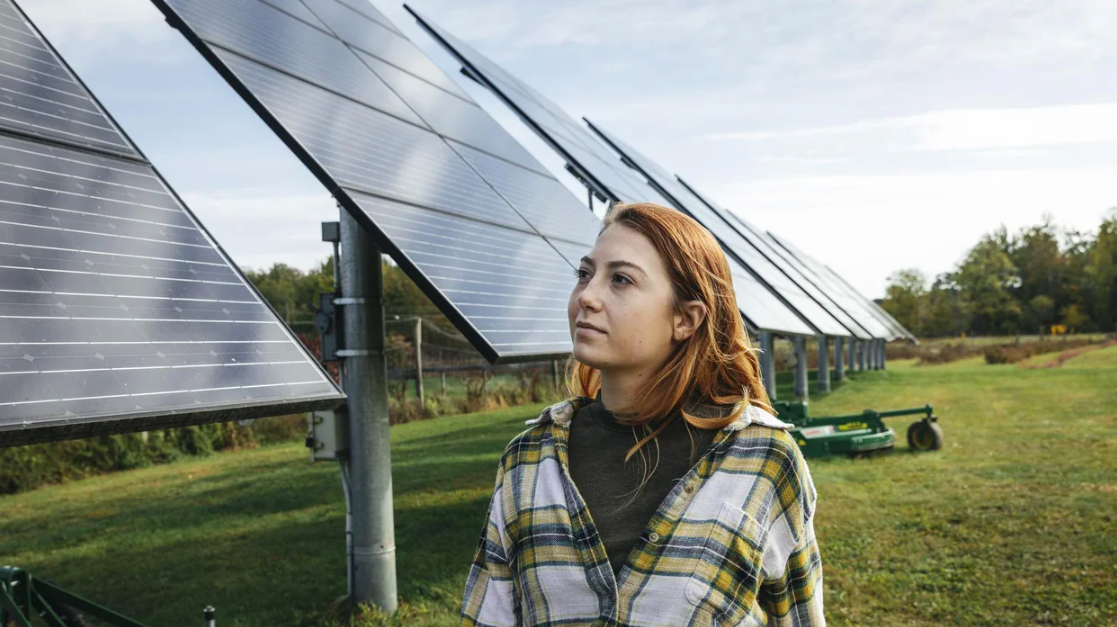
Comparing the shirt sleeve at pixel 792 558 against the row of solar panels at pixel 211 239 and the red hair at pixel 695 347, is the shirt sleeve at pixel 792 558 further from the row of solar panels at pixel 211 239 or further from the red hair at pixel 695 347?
the row of solar panels at pixel 211 239

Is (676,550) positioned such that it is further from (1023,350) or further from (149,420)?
(1023,350)

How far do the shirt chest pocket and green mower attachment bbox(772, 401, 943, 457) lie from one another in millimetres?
10622

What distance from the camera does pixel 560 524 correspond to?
6.42 feet

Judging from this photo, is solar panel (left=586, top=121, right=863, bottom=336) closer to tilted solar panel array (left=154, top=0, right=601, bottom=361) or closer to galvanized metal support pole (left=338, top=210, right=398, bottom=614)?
tilted solar panel array (left=154, top=0, right=601, bottom=361)

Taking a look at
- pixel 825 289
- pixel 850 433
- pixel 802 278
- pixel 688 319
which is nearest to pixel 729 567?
pixel 688 319

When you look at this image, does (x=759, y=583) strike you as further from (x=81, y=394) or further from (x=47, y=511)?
(x=47, y=511)

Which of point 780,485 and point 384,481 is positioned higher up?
point 780,485

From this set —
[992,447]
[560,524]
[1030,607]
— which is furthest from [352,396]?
[992,447]

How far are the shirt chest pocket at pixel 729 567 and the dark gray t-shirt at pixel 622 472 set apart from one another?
144mm

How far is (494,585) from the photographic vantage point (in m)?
2.07

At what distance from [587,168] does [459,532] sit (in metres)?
4.89

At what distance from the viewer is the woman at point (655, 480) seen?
1900 millimetres

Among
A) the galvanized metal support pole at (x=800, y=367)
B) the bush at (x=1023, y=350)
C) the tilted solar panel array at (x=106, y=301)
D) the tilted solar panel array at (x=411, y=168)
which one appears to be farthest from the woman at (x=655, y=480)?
the bush at (x=1023, y=350)

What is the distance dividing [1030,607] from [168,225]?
6.40m
